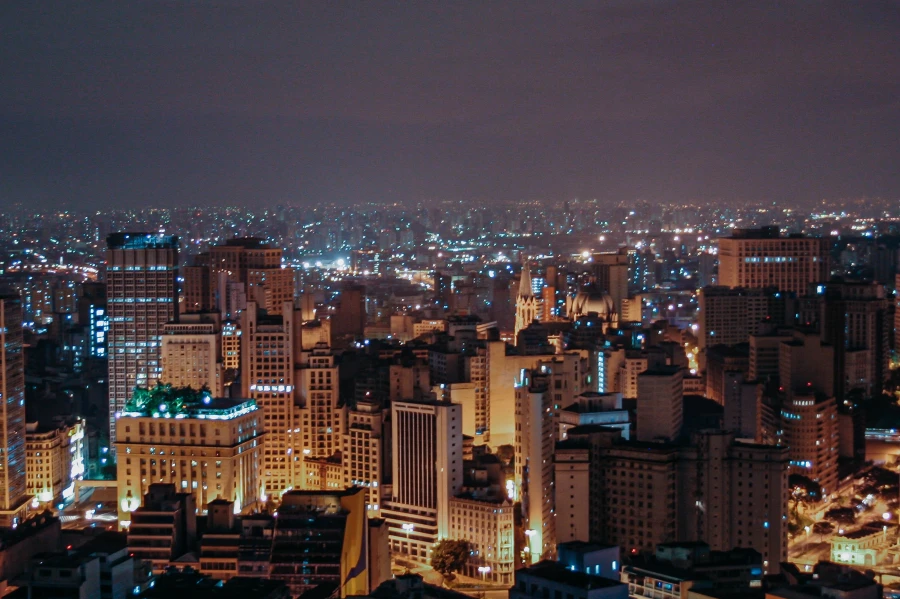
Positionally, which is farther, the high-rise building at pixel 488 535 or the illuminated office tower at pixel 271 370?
the illuminated office tower at pixel 271 370

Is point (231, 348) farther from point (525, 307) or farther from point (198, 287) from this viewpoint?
point (525, 307)

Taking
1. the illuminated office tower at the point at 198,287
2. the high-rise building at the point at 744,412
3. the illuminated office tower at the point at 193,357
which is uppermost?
the illuminated office tower at the point at 198,287

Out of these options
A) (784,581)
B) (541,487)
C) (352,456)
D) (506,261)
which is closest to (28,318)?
(352,456)

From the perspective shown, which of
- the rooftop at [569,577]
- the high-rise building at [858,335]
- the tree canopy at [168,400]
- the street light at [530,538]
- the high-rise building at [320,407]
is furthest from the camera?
the high-rise building at [858,335]

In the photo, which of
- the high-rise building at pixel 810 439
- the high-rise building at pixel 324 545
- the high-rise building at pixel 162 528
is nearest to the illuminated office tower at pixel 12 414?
the high-rise building at pixel 162 528

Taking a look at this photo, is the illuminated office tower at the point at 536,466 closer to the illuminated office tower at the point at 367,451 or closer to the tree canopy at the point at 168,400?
the illuminated office tower at the point at 367,451

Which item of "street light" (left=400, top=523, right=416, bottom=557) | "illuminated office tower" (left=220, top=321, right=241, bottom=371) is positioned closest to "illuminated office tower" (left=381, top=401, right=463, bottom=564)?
"street light" (left=400, top=523, right=416, bottom=557)

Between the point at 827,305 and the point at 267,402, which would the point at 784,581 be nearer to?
the point at 267,402
